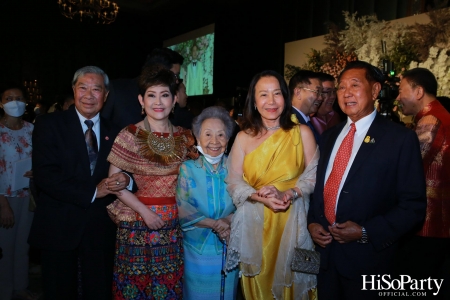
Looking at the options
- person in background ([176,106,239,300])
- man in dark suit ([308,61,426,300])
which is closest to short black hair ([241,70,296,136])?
person in background ([176,106,239,300])

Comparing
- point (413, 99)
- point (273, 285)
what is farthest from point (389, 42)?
point (273, 285)

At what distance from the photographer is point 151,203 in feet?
7.89

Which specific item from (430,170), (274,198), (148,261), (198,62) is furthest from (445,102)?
(198,62)

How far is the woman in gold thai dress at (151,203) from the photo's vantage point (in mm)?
2332

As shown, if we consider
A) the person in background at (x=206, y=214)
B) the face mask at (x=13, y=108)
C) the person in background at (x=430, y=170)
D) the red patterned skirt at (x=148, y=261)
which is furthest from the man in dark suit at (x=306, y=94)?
the face mask at (x=13, y=108)

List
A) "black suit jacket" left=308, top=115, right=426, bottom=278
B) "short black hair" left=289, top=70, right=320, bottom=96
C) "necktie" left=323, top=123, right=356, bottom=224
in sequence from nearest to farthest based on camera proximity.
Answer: "black suit jacket" left=308, top=115, right=426, bottom=278, "necktie" left=323, top=123, right=356, bottom=224, "short black hair" left=289, top=70, right=320, bottom=96

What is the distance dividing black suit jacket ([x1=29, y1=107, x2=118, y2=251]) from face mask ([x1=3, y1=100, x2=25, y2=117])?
107 centimetres

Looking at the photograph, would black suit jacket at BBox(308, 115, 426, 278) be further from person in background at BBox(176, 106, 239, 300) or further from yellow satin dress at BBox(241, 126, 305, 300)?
person in background at BBox(176, 106, 239, 300)

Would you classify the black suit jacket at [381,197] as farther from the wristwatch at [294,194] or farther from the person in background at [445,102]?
the person in background at [445,102]

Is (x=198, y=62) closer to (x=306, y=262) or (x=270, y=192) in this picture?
(x=270, y=192)

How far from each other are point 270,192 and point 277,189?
0.10 m

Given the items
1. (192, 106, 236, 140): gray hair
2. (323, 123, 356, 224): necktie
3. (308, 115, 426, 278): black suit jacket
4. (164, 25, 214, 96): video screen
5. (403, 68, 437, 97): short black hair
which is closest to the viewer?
(308, 115, 426, 278): black suit jacket

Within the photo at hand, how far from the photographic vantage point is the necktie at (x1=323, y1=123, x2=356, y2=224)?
211 centimetres

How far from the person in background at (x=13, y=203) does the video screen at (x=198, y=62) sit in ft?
25.8
